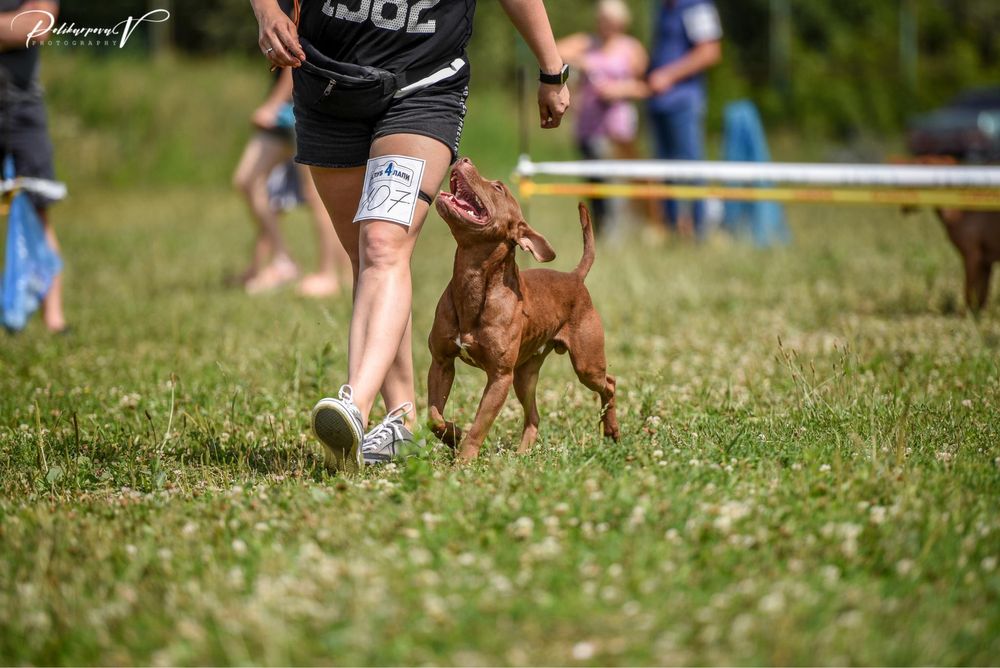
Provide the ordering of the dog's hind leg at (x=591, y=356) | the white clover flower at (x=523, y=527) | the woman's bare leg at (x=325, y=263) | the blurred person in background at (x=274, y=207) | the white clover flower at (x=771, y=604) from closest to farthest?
the white clover flower at (x=771, y=604)
the white clover flower at (x=523, y=527)
the dog's hind leg at (x=591, y=356)
the woman's bare leg at (x=325, y=263)
the blurred person in background at (x=274, y=207)

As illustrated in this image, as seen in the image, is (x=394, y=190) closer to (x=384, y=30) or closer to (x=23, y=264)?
(x=384, y=30)

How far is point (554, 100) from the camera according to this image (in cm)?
385

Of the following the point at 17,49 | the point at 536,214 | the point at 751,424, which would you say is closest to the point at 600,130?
the point at 536,214

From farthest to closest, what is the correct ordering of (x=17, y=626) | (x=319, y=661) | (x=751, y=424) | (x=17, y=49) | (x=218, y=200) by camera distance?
(x=218, y=200), (x=17, y=49), (x=751, y=424), (x=17, y=626), (x=319, y=661)

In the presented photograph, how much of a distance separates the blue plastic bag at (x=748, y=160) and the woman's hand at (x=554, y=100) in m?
8.14

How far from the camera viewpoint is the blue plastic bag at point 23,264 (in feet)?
22.1

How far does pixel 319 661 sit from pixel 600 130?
959 cm

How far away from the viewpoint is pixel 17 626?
242cm

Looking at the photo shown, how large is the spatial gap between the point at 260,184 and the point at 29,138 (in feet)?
7.19

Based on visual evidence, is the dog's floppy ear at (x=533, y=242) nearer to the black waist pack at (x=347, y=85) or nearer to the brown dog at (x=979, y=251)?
the black waist pack at (x=347, y=85)

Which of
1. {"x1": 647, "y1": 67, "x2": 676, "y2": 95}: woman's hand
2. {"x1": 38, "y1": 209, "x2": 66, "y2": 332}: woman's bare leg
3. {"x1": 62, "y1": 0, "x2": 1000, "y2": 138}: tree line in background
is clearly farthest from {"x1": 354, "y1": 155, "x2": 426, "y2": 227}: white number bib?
{"x1": 62, "y1": 0, "x2": 1000, "y2": 138}: tree line in background

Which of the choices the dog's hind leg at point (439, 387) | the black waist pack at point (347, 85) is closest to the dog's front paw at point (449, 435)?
the dog's hind leg at point (439, 387)

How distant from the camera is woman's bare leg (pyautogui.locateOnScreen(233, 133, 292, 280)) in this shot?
8797mm

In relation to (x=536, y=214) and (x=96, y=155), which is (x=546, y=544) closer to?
(x=536, y=214)
